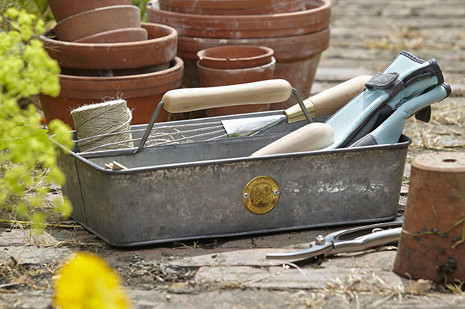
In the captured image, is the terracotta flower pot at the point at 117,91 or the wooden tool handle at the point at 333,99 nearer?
the wooden tool handle at the point at 333,99

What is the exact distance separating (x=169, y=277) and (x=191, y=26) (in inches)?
63.1

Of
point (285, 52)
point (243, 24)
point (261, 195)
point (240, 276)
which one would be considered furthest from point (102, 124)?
point (285, 52)

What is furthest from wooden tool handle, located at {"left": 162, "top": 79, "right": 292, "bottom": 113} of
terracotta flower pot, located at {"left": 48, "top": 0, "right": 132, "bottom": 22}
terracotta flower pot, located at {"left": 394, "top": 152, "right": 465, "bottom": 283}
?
terracotta flower pot, located at {"left": 48, "top": 0, "right": 132, "bottom": 22}

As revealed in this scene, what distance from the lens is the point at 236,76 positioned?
10.1 ft

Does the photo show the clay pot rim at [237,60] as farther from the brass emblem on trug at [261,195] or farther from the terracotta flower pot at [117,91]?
the brass emblem on trug at [261,195]

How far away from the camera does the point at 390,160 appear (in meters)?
2.32

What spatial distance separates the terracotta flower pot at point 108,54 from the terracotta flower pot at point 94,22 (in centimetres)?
9

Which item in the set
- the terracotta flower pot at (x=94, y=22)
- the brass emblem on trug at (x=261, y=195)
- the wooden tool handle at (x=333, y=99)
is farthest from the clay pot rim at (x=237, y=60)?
the brass emblem on trug at (x=261, y=195)

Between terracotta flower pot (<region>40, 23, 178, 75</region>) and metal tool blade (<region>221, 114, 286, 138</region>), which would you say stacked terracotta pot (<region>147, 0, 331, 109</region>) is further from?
metal tool blade (<region>221, 114, 286, 138</region>)

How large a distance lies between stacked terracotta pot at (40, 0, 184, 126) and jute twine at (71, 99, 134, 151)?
0.35 m

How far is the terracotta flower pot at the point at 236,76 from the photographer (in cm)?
307

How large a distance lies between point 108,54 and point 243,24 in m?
0.70

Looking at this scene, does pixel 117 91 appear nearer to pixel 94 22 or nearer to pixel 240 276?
pixel 94 22

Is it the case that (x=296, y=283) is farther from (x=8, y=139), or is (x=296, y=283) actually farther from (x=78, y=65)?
(x=78, y=65)
